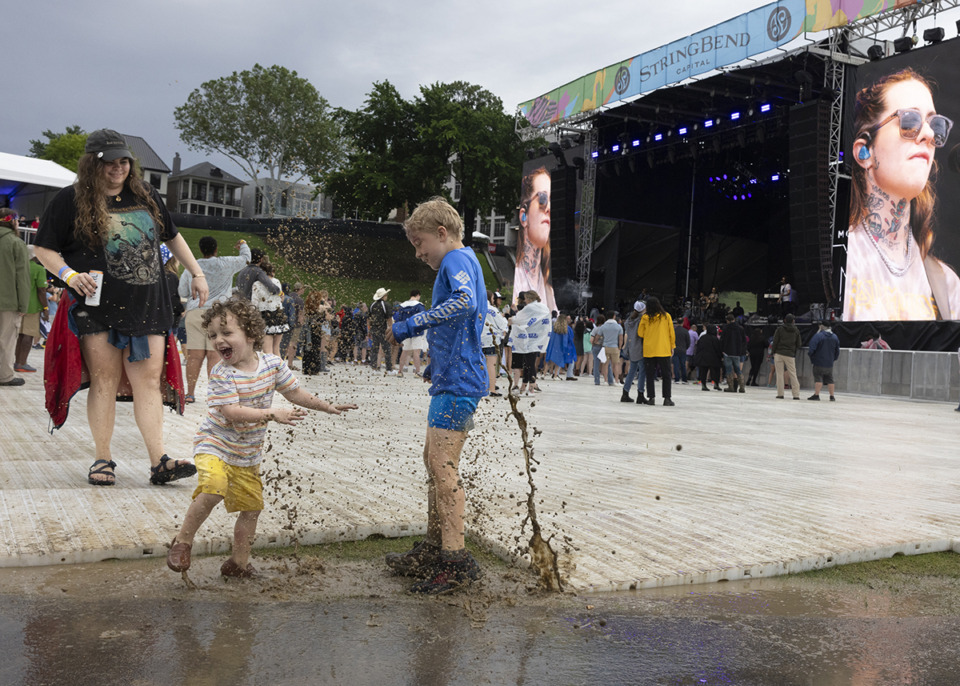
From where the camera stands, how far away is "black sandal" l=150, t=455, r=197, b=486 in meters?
4.67

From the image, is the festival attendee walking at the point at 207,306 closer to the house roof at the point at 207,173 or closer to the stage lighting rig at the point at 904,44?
the stage lighting rig at the point at 904,44

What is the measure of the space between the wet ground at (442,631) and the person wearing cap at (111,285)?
1453mm

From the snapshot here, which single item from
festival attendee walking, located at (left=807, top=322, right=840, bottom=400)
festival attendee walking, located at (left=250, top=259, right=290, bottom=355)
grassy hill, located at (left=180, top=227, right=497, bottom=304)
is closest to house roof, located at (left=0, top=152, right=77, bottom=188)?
festival attendee walking, located at (left=250, top=259, right=290, bottom=355)

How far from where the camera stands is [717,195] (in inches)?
1433

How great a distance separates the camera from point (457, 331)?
11.0 feet

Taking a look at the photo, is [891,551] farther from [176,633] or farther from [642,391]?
[642,391]

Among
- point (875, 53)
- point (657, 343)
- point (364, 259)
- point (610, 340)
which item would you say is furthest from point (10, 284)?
point (364, 259)

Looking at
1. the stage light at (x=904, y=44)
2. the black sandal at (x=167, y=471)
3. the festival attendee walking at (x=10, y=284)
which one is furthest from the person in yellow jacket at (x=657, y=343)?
the stage light at (x=904, y=44)

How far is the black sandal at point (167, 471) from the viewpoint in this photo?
15.3 feet

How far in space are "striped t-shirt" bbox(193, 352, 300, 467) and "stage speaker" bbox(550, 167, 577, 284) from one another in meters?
29.0


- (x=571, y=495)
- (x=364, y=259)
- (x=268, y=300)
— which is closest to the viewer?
(x=571, y=495)

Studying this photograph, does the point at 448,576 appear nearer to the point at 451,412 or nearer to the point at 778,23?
the point at 451,412

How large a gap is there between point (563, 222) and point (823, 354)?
16.2 m

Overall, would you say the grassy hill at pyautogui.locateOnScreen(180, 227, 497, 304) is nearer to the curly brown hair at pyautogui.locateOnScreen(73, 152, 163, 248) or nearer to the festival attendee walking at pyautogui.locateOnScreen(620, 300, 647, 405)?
the festival attendee walking at pyautogui.locateOnScreen(620, 300, 647, 405)
